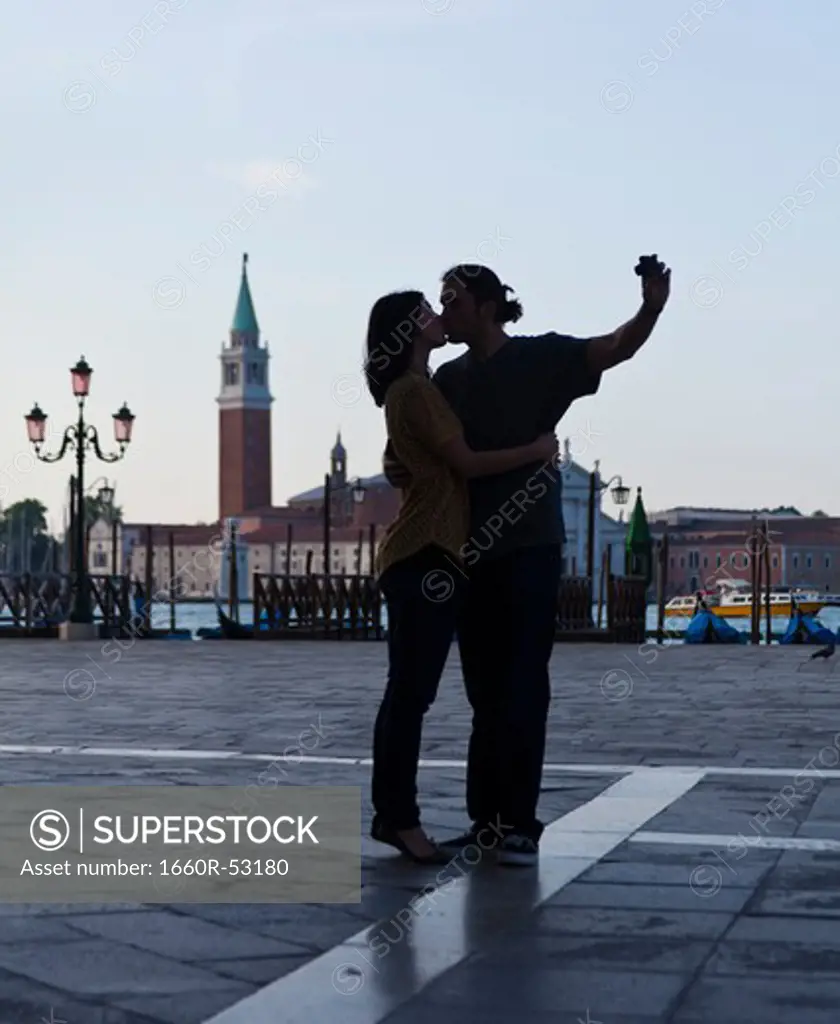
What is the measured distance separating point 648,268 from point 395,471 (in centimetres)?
72

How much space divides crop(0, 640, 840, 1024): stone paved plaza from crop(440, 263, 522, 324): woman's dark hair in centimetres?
121

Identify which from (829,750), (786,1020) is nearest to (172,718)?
(829,750)

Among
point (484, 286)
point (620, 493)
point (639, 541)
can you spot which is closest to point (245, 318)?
point (639, 541)

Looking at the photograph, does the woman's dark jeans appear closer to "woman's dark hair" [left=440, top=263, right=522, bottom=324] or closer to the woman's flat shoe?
the woman's flat shoe

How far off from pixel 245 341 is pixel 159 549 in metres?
17.0

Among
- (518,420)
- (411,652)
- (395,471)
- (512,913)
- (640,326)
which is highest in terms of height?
(640,326)

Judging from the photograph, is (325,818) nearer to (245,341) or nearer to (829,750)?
(829,750)

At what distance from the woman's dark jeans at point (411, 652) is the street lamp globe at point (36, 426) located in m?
21.7

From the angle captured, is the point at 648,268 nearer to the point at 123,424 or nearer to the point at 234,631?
the point at 123,424

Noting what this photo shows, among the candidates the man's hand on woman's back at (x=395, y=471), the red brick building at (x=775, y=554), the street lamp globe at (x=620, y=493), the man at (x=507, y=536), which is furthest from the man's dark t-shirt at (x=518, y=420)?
the red brick building at (x=775, y=554)

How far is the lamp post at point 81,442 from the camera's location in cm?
2384

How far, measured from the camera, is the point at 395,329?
4320 millimetres

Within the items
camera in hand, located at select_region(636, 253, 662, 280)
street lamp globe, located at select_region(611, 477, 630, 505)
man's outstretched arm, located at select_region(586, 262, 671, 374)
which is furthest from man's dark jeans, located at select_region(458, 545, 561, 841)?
street lamp globe, located at select_region(611, 477, 630, 505)

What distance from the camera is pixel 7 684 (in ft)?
40.9
